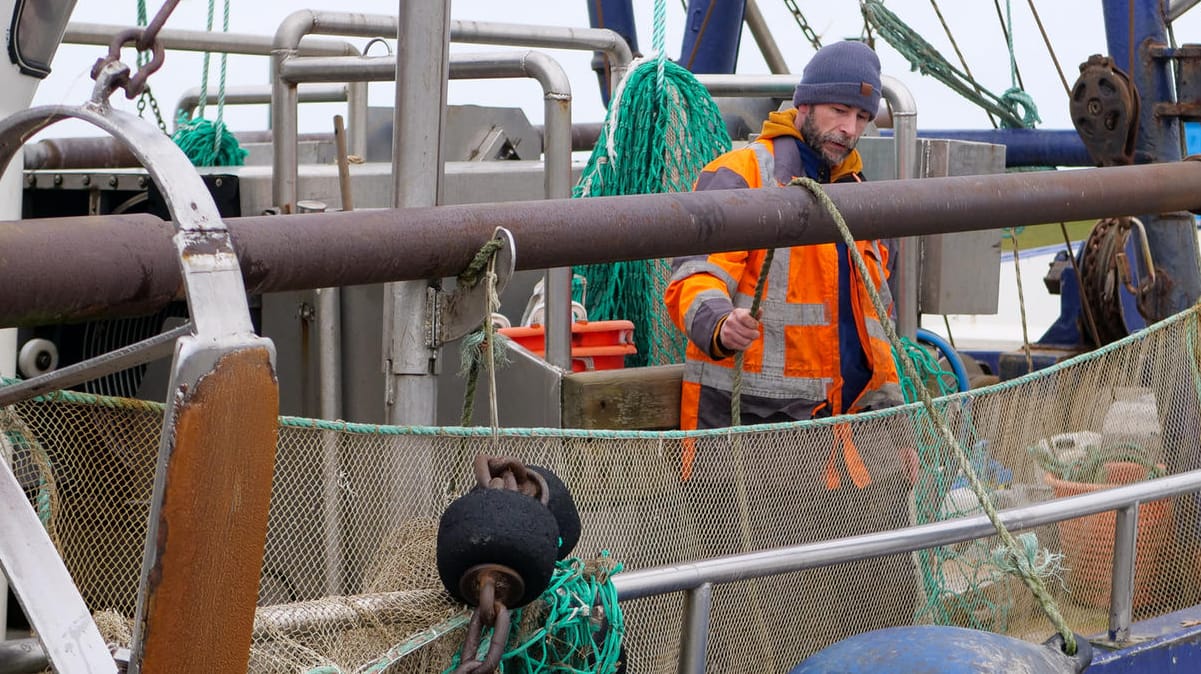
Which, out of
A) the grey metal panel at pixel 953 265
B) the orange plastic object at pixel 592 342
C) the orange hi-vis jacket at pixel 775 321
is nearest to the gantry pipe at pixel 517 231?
the orange hi-vis jacket at pixel 775 321

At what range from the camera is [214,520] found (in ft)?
4.81

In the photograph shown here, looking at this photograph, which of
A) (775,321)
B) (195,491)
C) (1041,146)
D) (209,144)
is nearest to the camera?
(195,491)

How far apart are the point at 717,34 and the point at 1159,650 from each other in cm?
538

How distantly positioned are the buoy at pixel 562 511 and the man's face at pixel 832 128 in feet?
5.90

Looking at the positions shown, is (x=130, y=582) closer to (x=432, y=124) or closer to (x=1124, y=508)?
(x=432, y=124)

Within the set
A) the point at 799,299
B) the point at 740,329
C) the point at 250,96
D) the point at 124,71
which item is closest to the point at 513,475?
the point at 124,71

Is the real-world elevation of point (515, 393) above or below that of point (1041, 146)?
below

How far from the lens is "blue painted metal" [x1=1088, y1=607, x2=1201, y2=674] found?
3.13m

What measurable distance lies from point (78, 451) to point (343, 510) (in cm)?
39

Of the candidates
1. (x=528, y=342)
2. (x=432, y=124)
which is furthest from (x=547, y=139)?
(x=432, y=124)

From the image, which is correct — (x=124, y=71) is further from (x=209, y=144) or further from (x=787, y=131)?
(x=209, y=144)

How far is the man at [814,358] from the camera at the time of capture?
8.80 feet

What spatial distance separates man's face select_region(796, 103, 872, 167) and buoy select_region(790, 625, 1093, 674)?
147cm

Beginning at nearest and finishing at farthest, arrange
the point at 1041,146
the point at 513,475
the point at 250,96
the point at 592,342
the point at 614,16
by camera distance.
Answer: the point at 513,475, the point at 592,342, the point at 250,96, the point at 1041,146, the point at 614,16
